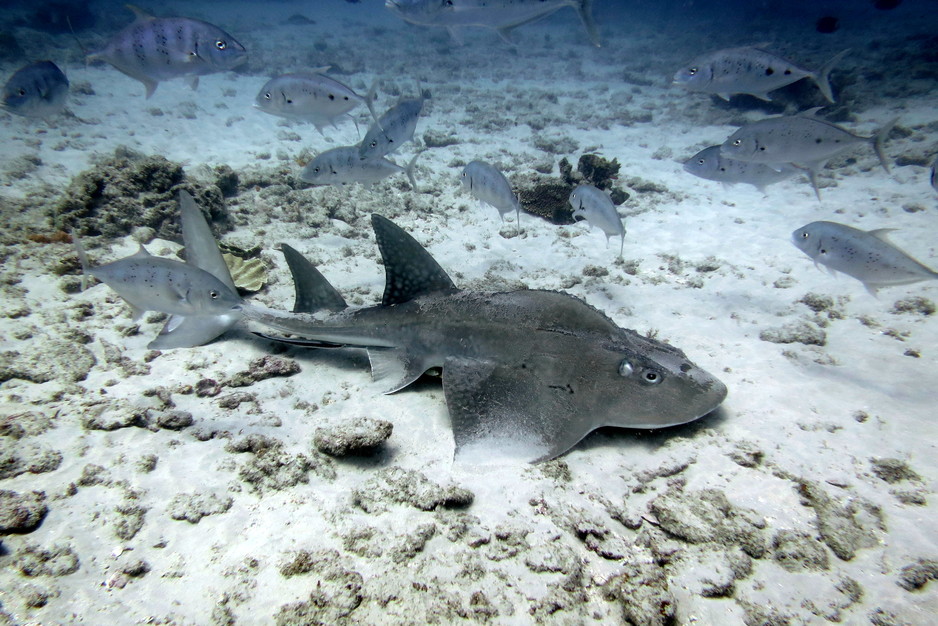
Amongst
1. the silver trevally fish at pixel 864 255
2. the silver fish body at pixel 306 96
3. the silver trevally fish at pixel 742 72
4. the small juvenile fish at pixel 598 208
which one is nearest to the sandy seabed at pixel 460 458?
the silver trevally fish at pixel 864 255

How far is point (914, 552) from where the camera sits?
2379 mm

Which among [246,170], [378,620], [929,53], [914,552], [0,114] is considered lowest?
[378,620]

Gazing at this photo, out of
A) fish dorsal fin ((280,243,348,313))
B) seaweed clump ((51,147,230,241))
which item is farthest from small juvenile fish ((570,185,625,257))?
seaweed clump ((51,147,230,241))

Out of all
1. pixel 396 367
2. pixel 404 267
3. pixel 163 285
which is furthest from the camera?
pixel 404 267

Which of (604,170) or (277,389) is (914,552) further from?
(604,170)

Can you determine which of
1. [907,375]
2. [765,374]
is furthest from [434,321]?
[907,375]

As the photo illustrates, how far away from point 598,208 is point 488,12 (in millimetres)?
2676

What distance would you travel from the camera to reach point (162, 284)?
11.9 ft

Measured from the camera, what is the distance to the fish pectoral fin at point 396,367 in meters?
3.87

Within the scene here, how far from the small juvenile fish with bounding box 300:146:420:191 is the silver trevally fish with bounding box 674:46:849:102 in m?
4.42

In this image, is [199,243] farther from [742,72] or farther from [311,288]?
[742,72]

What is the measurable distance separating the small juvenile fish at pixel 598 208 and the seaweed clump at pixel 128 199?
5930 mm

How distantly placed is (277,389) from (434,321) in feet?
5.65

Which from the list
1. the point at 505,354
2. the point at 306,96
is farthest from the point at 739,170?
the point at 306,96
